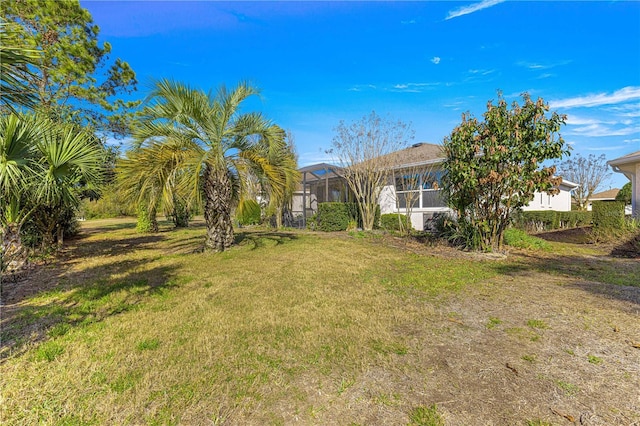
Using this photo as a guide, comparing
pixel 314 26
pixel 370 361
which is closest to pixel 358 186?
pixel 314 26

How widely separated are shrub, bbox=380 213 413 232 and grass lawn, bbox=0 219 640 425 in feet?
23.8

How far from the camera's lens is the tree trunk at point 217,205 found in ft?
28.4

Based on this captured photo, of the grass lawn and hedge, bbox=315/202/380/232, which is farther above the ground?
hedge, bbox=315/202/380/232

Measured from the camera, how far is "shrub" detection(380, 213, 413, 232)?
528 inches

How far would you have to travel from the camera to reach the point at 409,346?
3.07 metres

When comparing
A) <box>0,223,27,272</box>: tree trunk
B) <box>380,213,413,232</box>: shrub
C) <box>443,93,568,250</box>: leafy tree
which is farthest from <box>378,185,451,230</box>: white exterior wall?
<box>0,223,27,272</box>: tree trunk

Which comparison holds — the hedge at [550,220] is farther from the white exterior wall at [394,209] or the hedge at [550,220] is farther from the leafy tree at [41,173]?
the leafy tree at [41,173]

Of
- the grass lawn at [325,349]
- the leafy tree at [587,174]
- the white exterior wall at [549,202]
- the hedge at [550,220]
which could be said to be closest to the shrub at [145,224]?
the grass lawn at [325,349]

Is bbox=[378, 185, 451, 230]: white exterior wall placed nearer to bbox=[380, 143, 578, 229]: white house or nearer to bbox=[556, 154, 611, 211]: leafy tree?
bbox=[380, 143, 578, 229]: white house

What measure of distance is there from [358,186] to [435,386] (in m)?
12.3

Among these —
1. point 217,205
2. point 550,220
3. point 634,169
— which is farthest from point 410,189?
point 217,205

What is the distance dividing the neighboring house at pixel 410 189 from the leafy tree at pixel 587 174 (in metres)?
14.0

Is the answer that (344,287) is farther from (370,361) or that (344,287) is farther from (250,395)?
(250,395)

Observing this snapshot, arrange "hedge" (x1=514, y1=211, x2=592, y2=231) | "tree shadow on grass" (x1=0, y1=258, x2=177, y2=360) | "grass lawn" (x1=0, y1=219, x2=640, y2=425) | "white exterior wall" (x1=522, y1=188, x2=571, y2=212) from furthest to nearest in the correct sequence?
"white exterior wall" (x1=522, y1=188, x2=571, y2=212)
"hedge" (x1=514, y1=211, x2=592, y2=231)
"tree shadow on grass" (x1=0, y1=258, x2=177, y2=360)
"grass lawn" (x1=0, y1=219, x2=640, y2=425)
